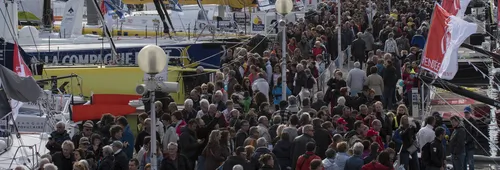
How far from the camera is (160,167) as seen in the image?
57.6 feet

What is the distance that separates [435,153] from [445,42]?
266 cm

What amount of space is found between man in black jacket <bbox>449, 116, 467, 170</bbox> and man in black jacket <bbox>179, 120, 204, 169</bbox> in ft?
13.0

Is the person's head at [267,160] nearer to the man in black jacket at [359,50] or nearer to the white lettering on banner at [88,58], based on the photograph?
the man in black jacket at [359,50]

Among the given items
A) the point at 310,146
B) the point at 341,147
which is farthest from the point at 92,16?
the point at 310,146

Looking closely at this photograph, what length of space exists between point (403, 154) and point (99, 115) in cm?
754

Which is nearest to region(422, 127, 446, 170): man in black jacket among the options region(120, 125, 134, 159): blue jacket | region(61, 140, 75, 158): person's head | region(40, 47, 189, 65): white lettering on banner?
region(120, 125, 134, 159): blue jacket

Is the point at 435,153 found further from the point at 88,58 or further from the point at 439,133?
the point at 88,58

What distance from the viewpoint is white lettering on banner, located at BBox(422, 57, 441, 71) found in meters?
16.8

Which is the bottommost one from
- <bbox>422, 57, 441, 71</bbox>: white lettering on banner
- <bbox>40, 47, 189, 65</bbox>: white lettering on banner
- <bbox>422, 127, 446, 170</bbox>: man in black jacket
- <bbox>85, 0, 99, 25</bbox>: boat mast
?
<bbox>422, 127, 446, 170</bbox>: man in black jacket

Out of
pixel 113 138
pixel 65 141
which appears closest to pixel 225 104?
pixel 113 138

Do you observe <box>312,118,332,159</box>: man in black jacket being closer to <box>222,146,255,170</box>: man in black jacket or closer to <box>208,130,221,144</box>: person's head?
<box>208,130,221,144</box>: person's head

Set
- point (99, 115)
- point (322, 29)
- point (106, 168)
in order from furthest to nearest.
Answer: point (322, 29)
point (99, 115)
point (106, 168)

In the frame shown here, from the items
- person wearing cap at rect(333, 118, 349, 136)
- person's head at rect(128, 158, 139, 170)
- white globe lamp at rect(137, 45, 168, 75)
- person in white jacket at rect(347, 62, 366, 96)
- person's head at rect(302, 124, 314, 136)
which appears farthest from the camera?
person in white jacket at rect(347, 62, 366, 96)

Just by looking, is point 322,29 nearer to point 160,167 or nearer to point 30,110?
point 30,110
